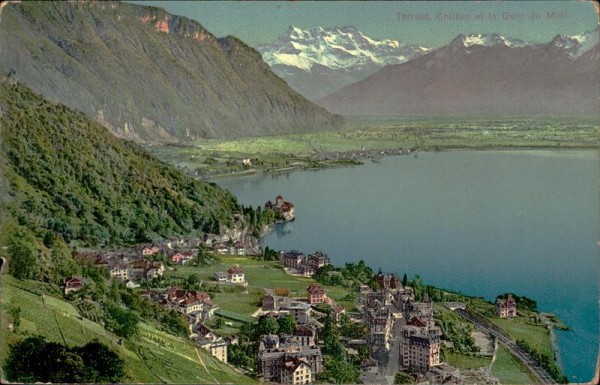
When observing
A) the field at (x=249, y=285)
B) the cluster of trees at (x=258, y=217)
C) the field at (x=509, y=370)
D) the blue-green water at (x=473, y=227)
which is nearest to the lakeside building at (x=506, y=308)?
the blue-green water at (x=473, y=227)

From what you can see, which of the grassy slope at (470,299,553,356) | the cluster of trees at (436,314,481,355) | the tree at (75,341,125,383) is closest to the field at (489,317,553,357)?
the grassy slope at (470,299,553,356)

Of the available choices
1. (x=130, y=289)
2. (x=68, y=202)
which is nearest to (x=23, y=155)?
(x=68, y=202)

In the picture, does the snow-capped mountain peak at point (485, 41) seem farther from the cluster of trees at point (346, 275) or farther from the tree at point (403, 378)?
the tree at point (403, 378)

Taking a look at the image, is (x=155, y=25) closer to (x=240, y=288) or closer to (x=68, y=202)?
(x=68, y=202)

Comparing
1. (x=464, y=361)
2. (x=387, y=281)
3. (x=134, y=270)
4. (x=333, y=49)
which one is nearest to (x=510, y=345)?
(x=464, y=361)

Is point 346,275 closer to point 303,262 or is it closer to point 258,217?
point 303,262

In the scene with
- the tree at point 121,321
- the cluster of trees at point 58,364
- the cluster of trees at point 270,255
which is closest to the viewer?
the cluster of trees at point 58,364

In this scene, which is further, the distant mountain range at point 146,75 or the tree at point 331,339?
the distant mountain range at point 146,75
